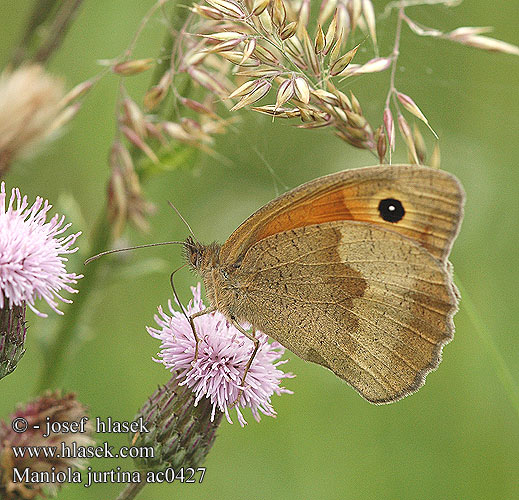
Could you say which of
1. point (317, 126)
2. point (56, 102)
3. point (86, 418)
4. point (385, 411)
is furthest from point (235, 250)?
point (385, 411)

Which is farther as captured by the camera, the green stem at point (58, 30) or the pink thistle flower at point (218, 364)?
the green stem at point (58, 30)

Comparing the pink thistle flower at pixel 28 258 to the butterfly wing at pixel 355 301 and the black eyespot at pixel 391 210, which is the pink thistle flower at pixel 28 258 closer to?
the butterfly wing at pixel 355 301

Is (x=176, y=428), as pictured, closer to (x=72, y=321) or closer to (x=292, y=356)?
(x=72, y=321)

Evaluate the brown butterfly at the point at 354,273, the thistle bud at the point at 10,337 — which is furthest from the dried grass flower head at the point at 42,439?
the brown butterfly at the point at 354,273

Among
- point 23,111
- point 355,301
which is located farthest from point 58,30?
point 355,301

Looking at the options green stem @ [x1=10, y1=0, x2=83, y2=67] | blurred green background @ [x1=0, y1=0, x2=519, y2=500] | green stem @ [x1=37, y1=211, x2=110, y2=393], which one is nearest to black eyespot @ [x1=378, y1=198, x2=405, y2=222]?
blurred green background @ [x1=0, y1=0, x2=519, y2=500]

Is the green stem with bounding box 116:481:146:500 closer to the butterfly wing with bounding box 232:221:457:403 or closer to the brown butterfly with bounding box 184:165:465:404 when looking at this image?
the brown butterfly with bounding box 184:165:465:404
